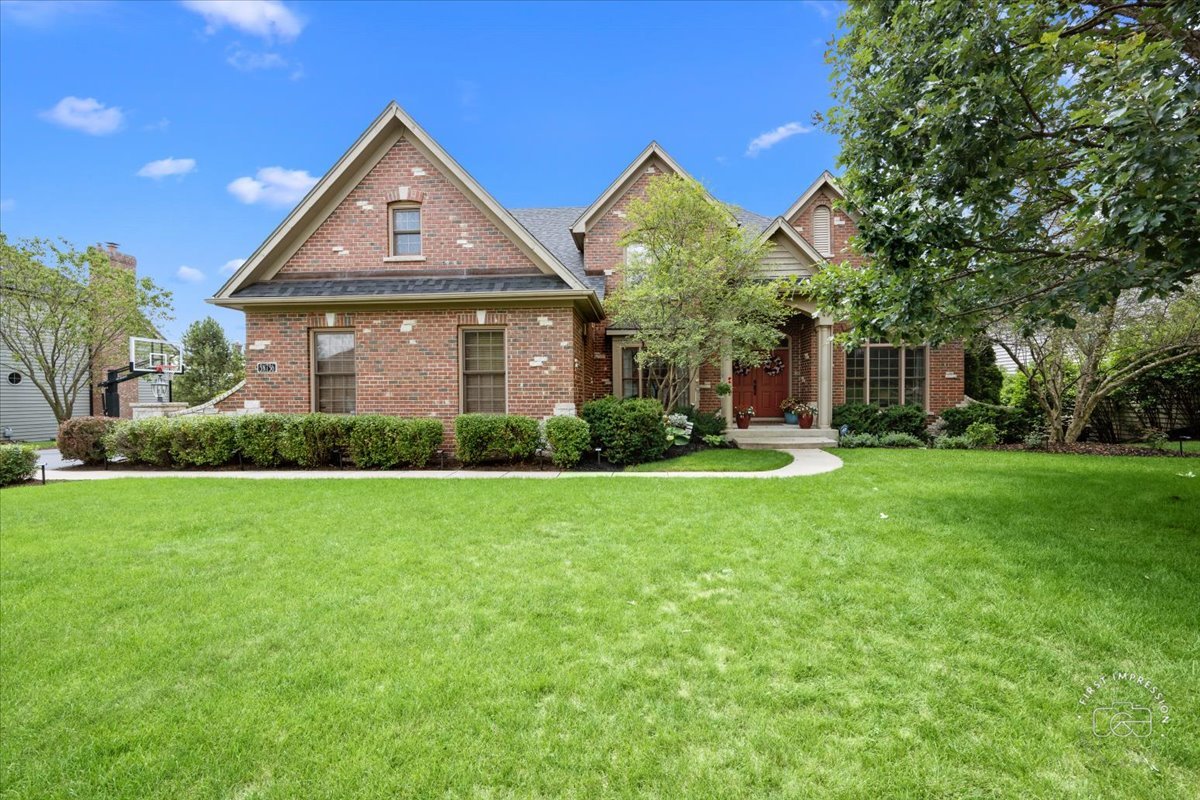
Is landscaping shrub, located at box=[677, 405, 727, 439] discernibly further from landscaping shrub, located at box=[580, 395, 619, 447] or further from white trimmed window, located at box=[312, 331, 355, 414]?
white trimmed window, located at box=[312, 331, 355, 414]

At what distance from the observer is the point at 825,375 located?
13.3 meters

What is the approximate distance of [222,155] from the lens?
13070 millimetres

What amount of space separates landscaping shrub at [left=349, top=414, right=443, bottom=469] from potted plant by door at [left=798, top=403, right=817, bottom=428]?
30.9ft

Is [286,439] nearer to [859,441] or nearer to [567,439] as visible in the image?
[567,439]

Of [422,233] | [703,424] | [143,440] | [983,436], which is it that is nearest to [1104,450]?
[983,436]

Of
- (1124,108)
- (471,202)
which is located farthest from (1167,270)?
(471,202)

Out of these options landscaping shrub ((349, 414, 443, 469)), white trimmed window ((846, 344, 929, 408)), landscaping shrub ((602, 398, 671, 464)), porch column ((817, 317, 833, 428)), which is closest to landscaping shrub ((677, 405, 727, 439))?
landscaping shrub ((602, 398, 671, 464))

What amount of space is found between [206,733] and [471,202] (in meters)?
10.9

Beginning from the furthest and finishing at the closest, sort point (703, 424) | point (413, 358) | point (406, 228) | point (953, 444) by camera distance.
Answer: point (703, 424) → point (953, 444) → point (406, 228) → point (413, 358)

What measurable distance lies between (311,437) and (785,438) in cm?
1049

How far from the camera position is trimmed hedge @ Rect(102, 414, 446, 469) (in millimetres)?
9742

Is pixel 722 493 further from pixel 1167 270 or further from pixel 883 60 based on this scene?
pixel 883 60

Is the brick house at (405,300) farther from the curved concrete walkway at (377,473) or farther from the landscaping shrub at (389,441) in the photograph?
the curved concrete walkway at (377,473)

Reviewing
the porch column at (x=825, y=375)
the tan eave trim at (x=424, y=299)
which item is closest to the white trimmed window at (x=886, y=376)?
the porch column at (x=825, y=375)
